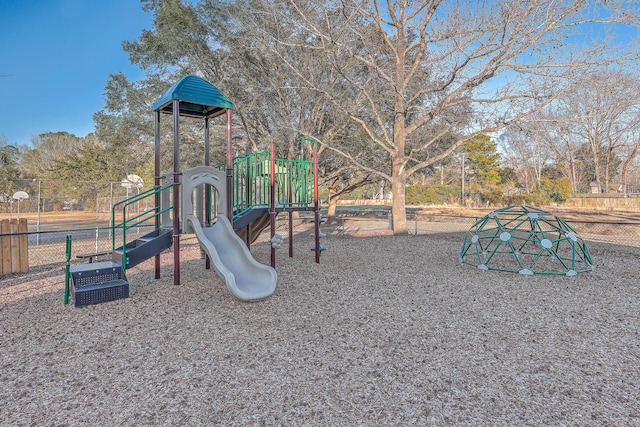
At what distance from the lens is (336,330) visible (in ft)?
13.2

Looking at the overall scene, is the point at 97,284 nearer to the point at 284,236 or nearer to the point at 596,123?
the point at 284,236

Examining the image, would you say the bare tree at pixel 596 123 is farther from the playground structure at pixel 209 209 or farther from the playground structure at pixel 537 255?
the playground structure at pixel 209 209

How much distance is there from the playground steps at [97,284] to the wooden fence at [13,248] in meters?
3.01

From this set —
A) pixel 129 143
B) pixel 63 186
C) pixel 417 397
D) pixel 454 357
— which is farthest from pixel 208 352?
pixel 63 186

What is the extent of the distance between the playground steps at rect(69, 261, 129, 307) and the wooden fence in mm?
3014

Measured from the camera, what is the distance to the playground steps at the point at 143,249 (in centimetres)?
552

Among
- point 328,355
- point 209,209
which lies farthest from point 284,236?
point 328,355

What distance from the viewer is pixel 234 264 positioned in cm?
563

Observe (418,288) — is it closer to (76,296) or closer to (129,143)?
(76,296)

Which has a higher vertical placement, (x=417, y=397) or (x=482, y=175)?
(x=482, y=175)

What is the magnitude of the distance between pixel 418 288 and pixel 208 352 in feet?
12.0

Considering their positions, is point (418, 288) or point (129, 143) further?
point (129, 143)

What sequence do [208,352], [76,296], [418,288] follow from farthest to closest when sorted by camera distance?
[418,288], [76,296], [208,352]

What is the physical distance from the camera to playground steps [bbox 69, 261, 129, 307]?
16.1 feet
